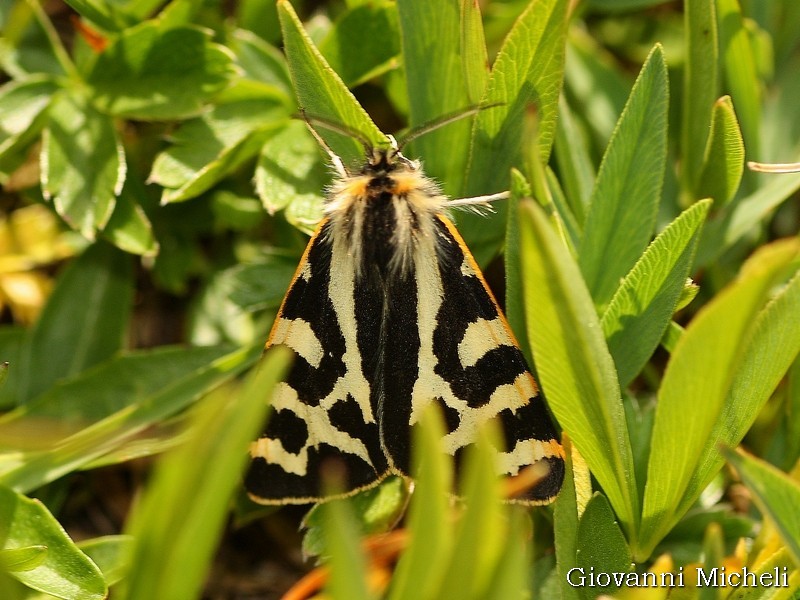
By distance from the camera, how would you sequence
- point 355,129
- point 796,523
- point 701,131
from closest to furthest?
point 796,523 < point 355,129 < point 701,131

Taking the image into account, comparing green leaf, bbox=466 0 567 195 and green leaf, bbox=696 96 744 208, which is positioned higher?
green leaf, bbox=466 0 567 195

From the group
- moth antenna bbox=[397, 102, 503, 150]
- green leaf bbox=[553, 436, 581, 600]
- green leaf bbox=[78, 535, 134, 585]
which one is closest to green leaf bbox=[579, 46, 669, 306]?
moth antenna bbox=[397, 102, 503, 150]

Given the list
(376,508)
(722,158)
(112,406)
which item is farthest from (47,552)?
(722,158)

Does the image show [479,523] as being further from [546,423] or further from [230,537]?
[230,537]

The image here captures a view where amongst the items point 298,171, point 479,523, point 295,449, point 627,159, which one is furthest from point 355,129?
point 479,523

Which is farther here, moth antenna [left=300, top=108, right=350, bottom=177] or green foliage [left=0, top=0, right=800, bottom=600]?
moth antenna [left=300, top=108, right=350, bottom=177]

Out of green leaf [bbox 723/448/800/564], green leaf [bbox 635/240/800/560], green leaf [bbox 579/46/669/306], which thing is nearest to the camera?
green leaf [bbox 635/240/800/560]

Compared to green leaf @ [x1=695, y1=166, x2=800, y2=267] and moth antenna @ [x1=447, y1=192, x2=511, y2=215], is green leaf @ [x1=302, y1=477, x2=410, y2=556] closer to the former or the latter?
moth antenna @ [x1=447, y1=192, x2=511, y2=215]

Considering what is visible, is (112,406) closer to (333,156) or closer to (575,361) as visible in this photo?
(333,156)
